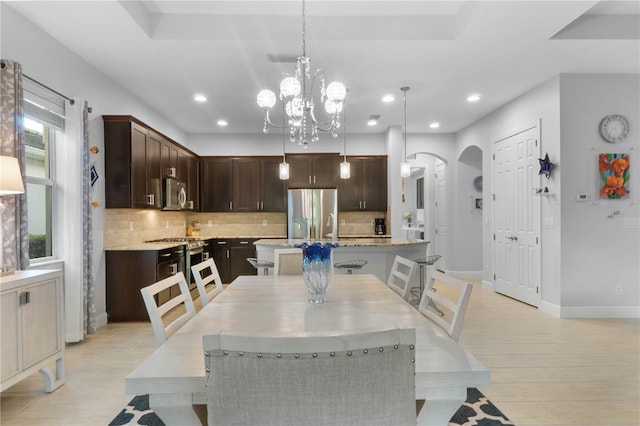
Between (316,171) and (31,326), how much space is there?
535cm

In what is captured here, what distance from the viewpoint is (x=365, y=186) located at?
7324 mm

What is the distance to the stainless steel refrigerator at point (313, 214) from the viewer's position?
7012 mm

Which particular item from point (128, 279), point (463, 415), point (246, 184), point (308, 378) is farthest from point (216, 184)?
point (308, 378)

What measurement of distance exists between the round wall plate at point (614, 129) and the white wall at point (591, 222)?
54 millimetres

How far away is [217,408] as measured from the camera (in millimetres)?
804

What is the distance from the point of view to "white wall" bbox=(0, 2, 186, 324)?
9.95 feet

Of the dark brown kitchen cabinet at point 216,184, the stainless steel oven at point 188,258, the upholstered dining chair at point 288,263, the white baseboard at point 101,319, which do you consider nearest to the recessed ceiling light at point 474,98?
the upholstered dining chair at point 288,263

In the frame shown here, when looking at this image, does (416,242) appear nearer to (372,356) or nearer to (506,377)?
(506,377)

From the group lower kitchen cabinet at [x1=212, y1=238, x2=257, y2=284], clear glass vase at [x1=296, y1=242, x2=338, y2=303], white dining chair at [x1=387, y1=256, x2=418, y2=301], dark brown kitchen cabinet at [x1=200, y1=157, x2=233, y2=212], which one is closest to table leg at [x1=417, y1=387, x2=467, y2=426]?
clear glass vase at [x1=296, y1=242, x2=338, y2=303]

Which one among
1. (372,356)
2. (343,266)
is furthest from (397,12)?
(372,356)

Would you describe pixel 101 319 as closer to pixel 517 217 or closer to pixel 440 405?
pixel 440 405

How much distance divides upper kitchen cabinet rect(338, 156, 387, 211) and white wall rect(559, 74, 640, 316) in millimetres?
3312

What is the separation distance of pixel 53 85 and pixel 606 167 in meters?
Result: 6.02

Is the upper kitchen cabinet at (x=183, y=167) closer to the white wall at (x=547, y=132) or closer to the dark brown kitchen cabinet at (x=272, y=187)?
the dark brown kitchen cabinet at (x=272, y=187)
